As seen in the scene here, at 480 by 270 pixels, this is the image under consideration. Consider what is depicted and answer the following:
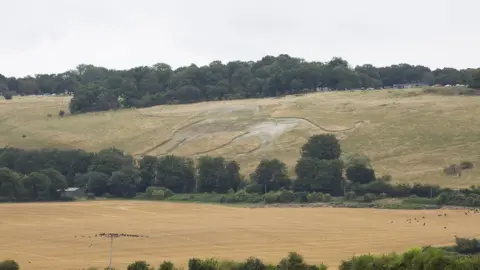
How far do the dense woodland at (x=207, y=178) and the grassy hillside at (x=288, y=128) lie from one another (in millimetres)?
4307

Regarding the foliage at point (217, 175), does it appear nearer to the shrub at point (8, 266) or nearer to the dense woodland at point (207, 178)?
the dense woodland at point (207, 178)

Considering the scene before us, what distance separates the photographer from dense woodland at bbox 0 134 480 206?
9250 centimetres

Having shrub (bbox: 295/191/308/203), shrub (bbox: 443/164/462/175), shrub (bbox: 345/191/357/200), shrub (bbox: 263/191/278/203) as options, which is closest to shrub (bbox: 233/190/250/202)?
shrub (bbox: 263/191/278/203)

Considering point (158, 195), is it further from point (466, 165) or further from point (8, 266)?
point (8, 266)

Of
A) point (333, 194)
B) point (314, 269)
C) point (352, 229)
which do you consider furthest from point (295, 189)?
point (314, 269)

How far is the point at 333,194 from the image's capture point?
94938 millimetres

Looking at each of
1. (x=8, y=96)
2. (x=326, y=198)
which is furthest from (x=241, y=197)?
(x=8, y=96)

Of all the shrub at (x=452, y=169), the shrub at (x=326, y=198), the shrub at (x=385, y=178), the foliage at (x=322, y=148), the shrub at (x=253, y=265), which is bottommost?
the shrub at (x=326, y=198)

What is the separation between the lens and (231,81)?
15888 centimetres

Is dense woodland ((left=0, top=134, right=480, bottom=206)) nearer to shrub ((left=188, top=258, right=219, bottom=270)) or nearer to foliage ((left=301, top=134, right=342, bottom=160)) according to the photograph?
foliage ((left=301, top=134, right=342, bottom=160))

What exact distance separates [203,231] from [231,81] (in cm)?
8737

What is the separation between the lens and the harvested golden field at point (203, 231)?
203ft

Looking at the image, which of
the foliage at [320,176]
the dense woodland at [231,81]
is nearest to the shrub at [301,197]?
the foliage at [320,176]

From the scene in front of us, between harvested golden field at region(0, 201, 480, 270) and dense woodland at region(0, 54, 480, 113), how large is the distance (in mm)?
58061
